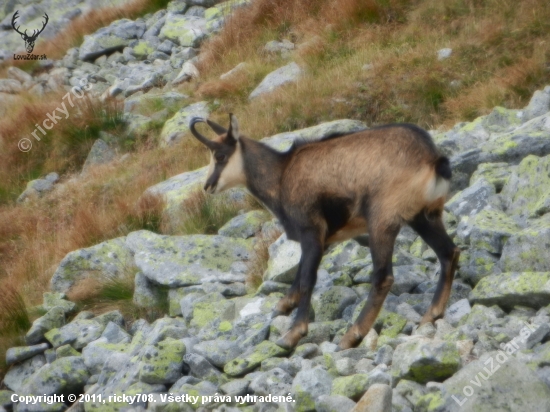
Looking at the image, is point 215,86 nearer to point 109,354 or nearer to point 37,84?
point 37,84

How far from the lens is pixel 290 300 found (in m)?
7.23

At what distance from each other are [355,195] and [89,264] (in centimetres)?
421

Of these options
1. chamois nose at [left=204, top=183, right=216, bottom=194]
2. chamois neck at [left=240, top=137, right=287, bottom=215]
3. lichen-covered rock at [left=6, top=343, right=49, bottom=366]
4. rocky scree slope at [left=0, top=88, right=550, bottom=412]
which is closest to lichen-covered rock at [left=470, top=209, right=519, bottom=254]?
rocky scree slope at [left=0, top=88, right=550, bottom=412]

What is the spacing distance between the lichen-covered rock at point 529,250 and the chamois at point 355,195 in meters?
0.41

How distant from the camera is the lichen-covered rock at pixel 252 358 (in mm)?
6383

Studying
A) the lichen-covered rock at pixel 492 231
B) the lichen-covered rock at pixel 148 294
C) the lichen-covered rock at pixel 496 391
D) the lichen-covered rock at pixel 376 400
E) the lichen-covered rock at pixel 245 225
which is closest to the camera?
the lichen-covered rock at pixel 496 391

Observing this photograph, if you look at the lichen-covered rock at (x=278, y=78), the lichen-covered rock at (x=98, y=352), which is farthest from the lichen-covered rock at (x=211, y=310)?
the lichen-covered rock at (x=278, y=78)

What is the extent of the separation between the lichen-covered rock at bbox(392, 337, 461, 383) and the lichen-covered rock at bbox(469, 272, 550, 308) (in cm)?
93

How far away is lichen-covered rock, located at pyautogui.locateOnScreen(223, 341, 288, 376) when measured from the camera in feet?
20.9

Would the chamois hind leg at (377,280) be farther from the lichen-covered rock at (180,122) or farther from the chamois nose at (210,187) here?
the lichen-covered rock at (180,122)

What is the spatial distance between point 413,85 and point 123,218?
4521 mm

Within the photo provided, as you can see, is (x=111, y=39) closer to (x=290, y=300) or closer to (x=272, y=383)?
(x=290, y=300)

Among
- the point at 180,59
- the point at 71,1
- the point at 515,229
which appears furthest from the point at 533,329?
the point at 71,1

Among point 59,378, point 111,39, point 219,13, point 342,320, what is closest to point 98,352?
point 59,378
